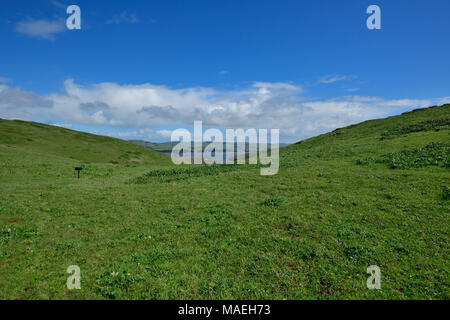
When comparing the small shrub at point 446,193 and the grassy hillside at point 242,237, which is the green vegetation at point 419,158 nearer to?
the grassy hillside at point 242,237

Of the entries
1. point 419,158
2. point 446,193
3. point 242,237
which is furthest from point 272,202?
point 419,158

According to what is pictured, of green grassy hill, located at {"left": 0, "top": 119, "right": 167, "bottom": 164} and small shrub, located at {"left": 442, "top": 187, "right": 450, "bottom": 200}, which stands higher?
green grassy hill, located at {"left": 0, "top": 119, "right": 167, "bottom": 164}

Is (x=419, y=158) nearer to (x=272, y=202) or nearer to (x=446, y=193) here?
(x=446, y=193)

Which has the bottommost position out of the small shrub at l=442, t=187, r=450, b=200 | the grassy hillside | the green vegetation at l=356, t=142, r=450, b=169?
the grassy hillside

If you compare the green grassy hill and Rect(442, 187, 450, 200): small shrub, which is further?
the green grassy hill

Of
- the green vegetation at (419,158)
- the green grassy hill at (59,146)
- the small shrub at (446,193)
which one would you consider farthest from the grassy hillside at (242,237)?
the green grassy hill at (59,146)

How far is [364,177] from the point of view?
18.4 metres

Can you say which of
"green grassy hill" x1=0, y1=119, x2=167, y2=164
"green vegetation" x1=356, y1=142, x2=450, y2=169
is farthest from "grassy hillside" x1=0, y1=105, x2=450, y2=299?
"green grassy hill" x1=0, y1=119, x2=167, y2=164

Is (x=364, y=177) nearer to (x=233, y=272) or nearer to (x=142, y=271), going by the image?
(x=233, y=272)

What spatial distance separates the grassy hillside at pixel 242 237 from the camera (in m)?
8.06

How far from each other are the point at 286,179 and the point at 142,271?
47.1ft

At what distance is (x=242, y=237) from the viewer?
1112cm

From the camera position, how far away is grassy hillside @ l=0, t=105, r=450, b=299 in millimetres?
8062

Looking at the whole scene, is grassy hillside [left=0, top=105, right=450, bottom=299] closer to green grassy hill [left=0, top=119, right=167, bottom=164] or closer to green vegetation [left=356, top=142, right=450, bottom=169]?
green vegetation [left=356, top=142, right=450, bottom=169]
